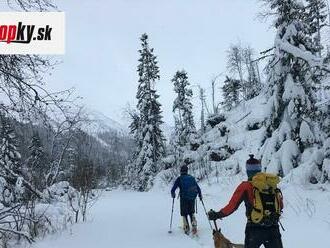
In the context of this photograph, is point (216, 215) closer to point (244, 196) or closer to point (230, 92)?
point (244, 196)

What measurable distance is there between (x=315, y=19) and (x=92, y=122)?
34209mm

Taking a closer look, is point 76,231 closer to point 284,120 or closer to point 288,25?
point 284,120

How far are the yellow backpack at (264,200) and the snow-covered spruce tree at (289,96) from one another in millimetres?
13831

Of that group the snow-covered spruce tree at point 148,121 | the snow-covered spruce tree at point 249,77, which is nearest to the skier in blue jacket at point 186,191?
the snow-covered spruce tree at point 148,121

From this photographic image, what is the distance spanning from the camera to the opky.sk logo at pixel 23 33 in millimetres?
9117

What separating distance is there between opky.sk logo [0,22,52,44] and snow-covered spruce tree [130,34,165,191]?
4257 cm

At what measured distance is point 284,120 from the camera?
21891 mm

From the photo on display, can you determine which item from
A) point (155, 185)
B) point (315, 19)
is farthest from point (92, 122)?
point (315, 19)

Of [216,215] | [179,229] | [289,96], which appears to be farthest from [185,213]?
[289,96]

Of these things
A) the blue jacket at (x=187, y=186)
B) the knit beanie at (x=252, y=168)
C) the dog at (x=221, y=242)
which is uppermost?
the blue jacket at (x=187, y=186)

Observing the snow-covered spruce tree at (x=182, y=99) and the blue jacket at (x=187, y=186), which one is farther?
the snow-covered spruce tree at (x=182, y=99)

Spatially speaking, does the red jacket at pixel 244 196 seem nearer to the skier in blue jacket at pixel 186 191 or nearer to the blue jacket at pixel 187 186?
the skier in blue jacket at pixel 186 191

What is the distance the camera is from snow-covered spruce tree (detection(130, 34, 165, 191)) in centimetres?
5316

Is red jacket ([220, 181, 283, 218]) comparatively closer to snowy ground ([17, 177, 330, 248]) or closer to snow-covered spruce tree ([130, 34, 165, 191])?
snowy ground ([17, 177, 330, 248])
